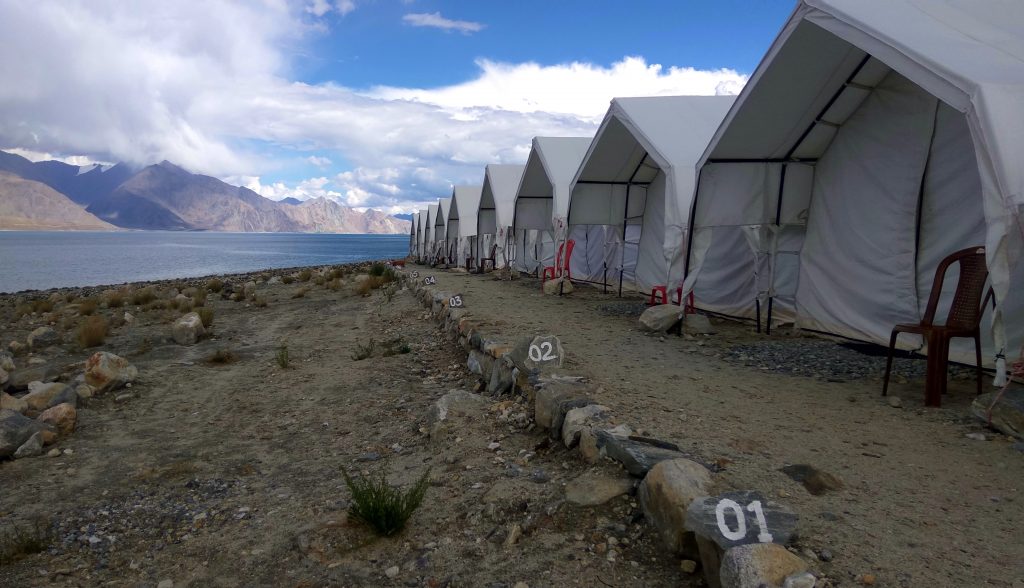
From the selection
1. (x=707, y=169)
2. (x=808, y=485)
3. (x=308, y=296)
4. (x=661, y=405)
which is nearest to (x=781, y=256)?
(x=707, y=169)

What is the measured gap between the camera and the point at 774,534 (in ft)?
8.29

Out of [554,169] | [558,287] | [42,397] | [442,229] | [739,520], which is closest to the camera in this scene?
[739,520]

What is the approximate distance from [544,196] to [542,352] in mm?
13250

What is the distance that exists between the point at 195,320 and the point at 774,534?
466 inches

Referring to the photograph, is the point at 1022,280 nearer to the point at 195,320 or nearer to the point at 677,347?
the point at 677,347

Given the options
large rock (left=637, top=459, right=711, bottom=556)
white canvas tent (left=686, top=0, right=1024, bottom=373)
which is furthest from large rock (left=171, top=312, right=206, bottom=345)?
large rock (left=637, top=459, right=711, bottom=556)

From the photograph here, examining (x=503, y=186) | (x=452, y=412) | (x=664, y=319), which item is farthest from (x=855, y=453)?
(x=503, y=186)

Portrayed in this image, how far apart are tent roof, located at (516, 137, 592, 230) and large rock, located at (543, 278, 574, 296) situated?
1.52m

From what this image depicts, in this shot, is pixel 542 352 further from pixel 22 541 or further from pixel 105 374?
pixel 105 374

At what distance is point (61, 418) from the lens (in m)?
6.05

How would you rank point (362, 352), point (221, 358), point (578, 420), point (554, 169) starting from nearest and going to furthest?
point (578, 420)
point (362, 352)
point (221, 358)
point (554, 169)

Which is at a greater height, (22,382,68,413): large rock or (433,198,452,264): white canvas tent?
(433,198,452,264): white canvas tent

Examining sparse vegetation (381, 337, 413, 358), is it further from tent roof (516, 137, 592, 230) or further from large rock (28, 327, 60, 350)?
large rock (28, 327, 60, 350)

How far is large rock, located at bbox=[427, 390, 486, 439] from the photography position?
523 cm
